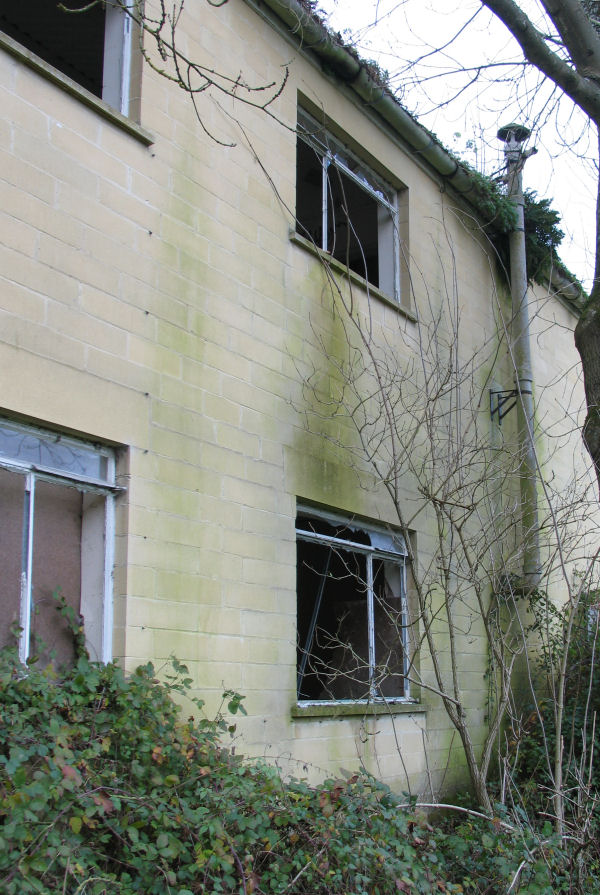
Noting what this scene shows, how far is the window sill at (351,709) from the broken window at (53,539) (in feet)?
6.29

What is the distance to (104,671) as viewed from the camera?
5.20 metres

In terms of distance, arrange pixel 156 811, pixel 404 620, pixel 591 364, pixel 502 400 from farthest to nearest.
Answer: pixel 502 400, pixel 404 620, pixel 591 364, pixel 156 811

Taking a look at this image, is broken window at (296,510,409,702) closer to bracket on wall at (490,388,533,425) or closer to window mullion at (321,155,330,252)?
window mullion at (321,155,330,252)

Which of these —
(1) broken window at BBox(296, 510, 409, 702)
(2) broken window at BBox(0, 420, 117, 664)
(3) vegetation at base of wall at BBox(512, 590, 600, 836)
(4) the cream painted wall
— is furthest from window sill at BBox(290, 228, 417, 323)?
(3) vegetation at base of wall at BBox(512, 590, 600, 836)

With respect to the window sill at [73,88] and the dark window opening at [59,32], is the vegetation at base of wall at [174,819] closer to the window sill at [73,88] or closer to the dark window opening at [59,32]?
the window sill at [73,88]

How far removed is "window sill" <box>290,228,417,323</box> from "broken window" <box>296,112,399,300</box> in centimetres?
9

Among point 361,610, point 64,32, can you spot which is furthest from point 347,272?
point 64,32

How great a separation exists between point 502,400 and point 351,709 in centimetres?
470

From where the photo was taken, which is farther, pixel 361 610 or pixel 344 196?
pixel 361 610

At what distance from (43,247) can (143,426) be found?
1215 millimetres

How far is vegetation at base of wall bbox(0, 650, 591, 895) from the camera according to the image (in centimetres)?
412

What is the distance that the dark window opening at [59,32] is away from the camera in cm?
820

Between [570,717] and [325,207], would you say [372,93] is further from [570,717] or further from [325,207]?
[570,717]

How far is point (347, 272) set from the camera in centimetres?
814
